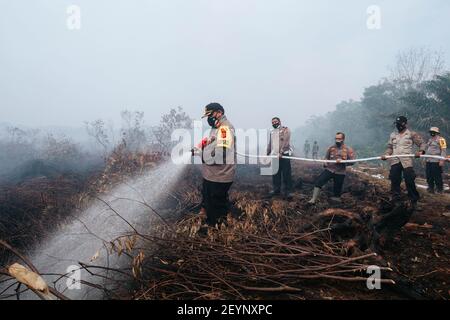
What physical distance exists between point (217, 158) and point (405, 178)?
4218 mm

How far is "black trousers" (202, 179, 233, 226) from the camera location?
434 cm

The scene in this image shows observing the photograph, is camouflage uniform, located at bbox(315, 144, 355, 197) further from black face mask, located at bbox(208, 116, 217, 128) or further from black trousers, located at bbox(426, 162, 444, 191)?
black face mask, located at bbox(208, 116, 217, 128)

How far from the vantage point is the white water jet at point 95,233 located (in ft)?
11.5

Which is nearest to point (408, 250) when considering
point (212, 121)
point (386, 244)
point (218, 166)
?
point (386, 244)

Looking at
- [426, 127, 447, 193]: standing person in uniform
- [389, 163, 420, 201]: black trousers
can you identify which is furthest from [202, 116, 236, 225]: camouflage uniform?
[426, 127, 447, 193]: standing person in uniform

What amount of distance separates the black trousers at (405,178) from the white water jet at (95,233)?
5.14 metres

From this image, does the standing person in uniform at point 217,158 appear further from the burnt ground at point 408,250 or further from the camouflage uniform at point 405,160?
the camouflage uniform at point 405,160

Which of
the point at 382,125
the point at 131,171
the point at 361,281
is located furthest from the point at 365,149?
the point at 361,281

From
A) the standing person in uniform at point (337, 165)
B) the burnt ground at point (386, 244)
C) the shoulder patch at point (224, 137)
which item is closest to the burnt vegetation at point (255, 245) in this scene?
the burnt ground at point (386, 244)

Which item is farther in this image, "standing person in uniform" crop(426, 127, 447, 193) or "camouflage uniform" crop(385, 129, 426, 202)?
"standing person in uniform" crop(426, 127, 447, 193)

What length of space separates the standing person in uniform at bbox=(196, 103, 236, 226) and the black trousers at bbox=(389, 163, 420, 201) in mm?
3803

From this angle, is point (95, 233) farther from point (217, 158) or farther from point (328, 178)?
point (328, 178)
